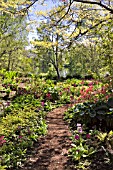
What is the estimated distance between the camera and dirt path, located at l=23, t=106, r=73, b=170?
4141 millimetres

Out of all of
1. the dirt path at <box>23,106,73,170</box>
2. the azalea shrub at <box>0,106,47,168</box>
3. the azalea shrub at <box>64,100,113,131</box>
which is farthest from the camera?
the azalea shrub at <box>64,100,113,131</box>

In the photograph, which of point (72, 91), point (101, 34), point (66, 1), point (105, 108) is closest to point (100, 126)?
point (105, 108)

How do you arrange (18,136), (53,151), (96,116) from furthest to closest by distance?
(96,116), (18,136), (53,151)

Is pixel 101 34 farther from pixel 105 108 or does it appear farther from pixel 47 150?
pixel 47 150

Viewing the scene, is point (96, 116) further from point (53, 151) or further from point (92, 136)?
point (53, 151)

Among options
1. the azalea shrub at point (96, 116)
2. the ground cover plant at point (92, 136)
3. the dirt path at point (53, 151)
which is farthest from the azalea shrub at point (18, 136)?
the azalea shrub at point (96, 116)

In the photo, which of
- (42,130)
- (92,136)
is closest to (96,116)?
(92,136)

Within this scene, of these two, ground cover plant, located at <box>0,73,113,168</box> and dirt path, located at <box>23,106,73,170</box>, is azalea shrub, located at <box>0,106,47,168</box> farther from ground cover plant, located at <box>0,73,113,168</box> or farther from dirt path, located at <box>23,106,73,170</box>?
dirt path, located at <box>23,106,73,170</box>

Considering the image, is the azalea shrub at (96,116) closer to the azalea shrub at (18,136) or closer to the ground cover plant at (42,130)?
the ground cover plant at (42,130)

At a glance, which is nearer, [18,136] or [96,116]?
[18,136]

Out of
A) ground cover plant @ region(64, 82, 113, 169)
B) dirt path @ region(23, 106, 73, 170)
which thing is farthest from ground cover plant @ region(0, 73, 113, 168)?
dirt path @ region(23, 106, 73, 170)

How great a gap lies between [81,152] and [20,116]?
268cm

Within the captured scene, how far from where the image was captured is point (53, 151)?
4789 millimetres

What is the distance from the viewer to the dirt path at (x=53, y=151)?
4.14 metres
